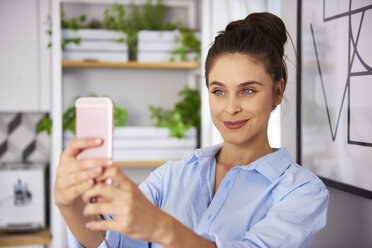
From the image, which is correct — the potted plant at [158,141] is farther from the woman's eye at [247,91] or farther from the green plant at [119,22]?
the woman's eye at [247,91]

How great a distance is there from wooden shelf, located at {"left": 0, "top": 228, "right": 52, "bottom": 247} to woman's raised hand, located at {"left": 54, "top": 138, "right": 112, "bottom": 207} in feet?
6.35

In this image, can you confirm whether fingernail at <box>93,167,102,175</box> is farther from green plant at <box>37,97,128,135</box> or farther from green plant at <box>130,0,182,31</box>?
green plant at <box>130,0,182,31</box>

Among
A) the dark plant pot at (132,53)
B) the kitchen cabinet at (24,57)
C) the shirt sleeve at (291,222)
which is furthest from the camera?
the kitchen cabinet at (24,57)

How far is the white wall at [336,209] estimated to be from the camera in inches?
52.0

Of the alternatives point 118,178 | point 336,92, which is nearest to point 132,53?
point 336,92

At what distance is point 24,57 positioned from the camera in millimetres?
2846

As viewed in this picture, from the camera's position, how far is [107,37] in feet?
8.29

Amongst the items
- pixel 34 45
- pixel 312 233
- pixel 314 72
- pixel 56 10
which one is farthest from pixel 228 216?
pixel 34 45

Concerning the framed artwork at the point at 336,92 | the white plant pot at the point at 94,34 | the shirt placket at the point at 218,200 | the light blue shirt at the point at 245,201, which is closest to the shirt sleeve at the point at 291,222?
the light blue shirt at the point at 245,201

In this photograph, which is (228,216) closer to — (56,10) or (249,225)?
(249,225)

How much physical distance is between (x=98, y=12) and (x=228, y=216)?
2.10 meters

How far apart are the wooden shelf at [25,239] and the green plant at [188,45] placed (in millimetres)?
1261

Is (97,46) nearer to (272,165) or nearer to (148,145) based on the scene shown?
(148,145)

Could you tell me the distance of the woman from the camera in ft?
2.42
